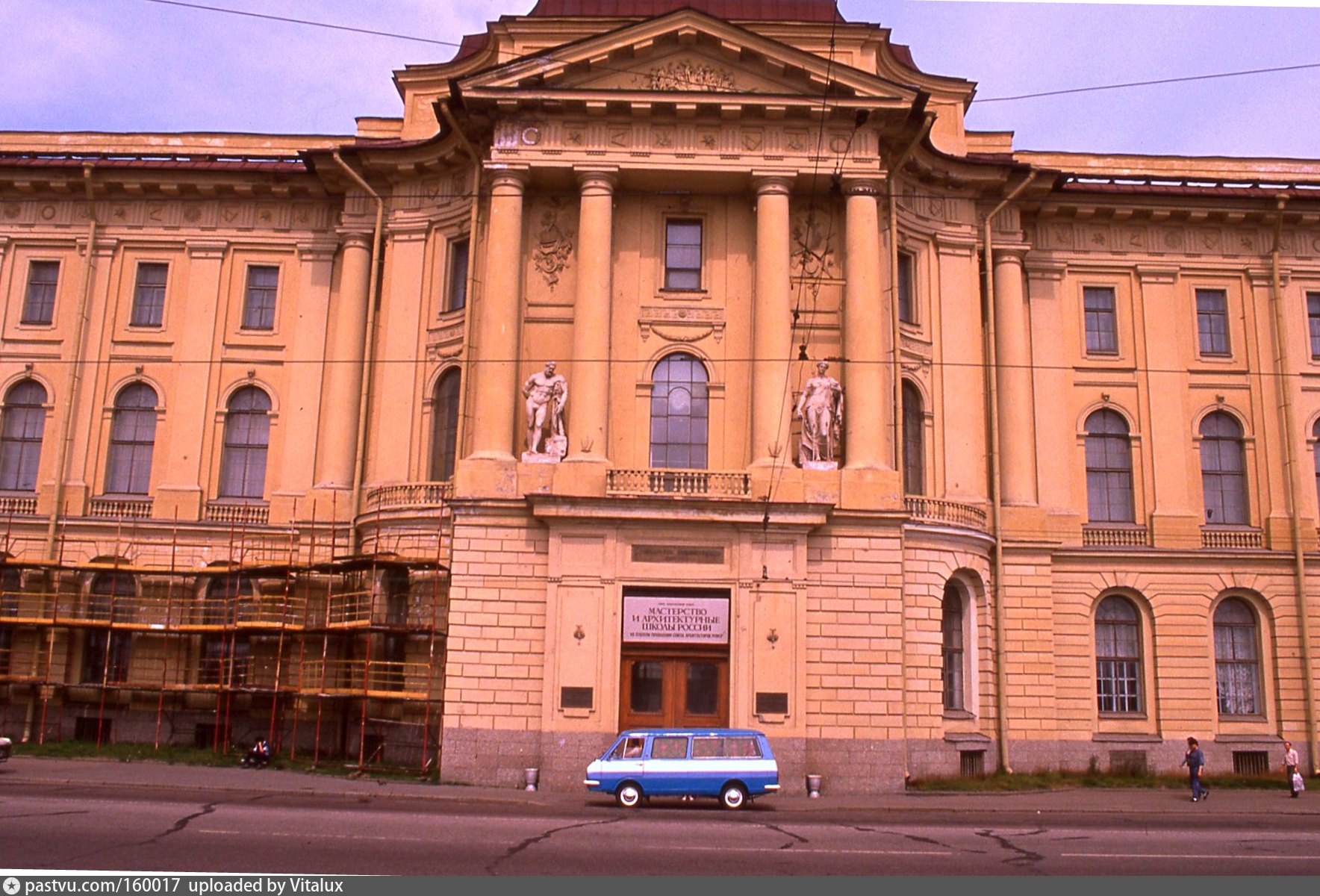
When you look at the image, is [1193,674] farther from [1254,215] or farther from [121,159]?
[121,159]

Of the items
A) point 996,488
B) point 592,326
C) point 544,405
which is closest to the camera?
point 544,405

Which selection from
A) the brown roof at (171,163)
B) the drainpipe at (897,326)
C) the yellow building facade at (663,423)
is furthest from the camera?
the brown roof at (171,163)

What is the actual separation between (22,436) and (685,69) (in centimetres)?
2201

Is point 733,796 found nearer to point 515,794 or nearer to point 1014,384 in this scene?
point 515,794

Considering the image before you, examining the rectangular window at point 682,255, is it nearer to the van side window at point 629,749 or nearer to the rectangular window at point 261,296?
the rectangular window at point 261,296

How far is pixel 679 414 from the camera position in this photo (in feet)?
102

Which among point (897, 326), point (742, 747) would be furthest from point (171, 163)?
point (742, 747)

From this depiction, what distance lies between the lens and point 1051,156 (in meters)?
37.6

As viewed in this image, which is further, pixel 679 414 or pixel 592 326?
pixel 679 414

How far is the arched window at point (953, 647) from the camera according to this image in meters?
32.2

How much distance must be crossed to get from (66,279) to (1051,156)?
30.0 meters

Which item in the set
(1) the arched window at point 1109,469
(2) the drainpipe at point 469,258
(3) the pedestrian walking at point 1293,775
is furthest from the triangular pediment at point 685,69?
(3) the pedestrian walking at point 1293,775

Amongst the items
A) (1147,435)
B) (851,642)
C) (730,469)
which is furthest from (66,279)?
(1147,435)

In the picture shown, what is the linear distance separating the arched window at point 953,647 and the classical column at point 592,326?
10.2m
